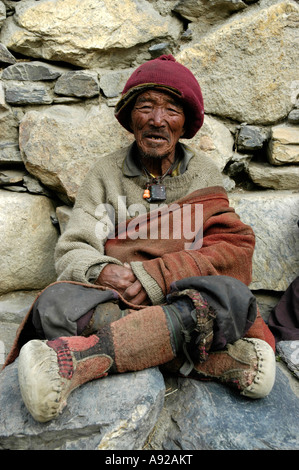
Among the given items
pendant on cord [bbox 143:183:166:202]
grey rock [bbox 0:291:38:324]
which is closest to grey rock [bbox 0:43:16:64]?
pendant on cord [bbox 143:183:166:202]

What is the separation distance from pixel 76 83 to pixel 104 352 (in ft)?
6.02

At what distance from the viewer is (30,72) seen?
8.04 ft

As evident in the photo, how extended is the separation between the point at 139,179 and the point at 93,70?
3.17 ft

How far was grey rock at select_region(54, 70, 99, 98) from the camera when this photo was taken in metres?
2.46

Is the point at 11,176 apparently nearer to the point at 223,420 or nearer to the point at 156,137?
the point at 156,137

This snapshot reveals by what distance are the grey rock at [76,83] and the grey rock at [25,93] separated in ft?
0.29

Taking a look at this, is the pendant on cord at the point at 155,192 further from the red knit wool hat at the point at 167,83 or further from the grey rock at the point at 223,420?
the grey rock at the point at 223,420

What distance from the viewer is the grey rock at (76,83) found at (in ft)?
8.07

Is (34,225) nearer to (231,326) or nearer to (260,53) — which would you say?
(231,326)

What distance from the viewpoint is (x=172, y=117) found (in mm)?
1977

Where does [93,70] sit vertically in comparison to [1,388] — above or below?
above

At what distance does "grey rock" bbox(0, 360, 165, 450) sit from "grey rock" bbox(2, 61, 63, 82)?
1969 millimetres

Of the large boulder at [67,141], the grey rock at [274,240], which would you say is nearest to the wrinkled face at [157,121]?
the large boulder at [67,141]
